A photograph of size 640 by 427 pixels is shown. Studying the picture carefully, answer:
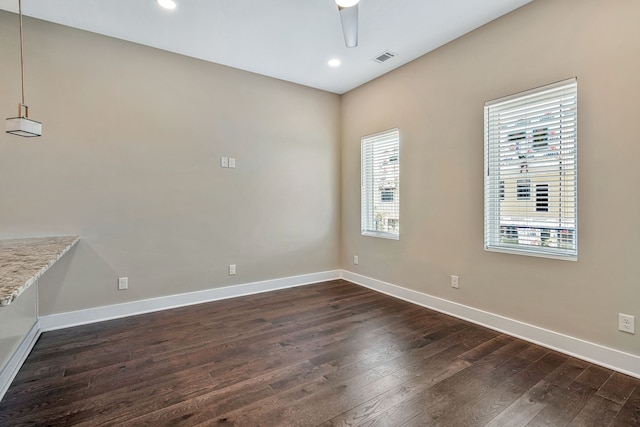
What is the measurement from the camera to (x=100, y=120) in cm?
320

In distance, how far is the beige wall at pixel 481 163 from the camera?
224cm

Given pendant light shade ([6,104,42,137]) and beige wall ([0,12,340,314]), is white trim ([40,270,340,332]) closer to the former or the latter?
beige wall ([0,12,340,314])

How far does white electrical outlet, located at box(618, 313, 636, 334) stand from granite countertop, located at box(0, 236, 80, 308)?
348cm

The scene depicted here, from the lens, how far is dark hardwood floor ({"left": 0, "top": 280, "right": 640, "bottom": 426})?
70.7 inches

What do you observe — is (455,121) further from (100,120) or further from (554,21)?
(100,120)

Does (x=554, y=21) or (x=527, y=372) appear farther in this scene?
(x=554, y=21)

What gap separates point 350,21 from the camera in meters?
2.10

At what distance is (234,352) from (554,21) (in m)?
3.77

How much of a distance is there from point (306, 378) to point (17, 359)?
6.94 feet

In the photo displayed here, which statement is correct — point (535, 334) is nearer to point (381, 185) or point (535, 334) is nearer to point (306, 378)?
point (306, 378)

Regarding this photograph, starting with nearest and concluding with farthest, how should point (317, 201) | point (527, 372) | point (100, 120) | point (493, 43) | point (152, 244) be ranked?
point (527, 372)
point (493, 43)
point (100, 120)
point (152, 244)
point (317, 201)

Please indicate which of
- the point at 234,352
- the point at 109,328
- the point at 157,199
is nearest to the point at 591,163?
the point at 234,352

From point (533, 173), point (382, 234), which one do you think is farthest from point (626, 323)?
point (382, 234)

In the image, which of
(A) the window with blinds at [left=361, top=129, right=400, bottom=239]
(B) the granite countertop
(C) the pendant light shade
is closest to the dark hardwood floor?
(B) the granite countertop
